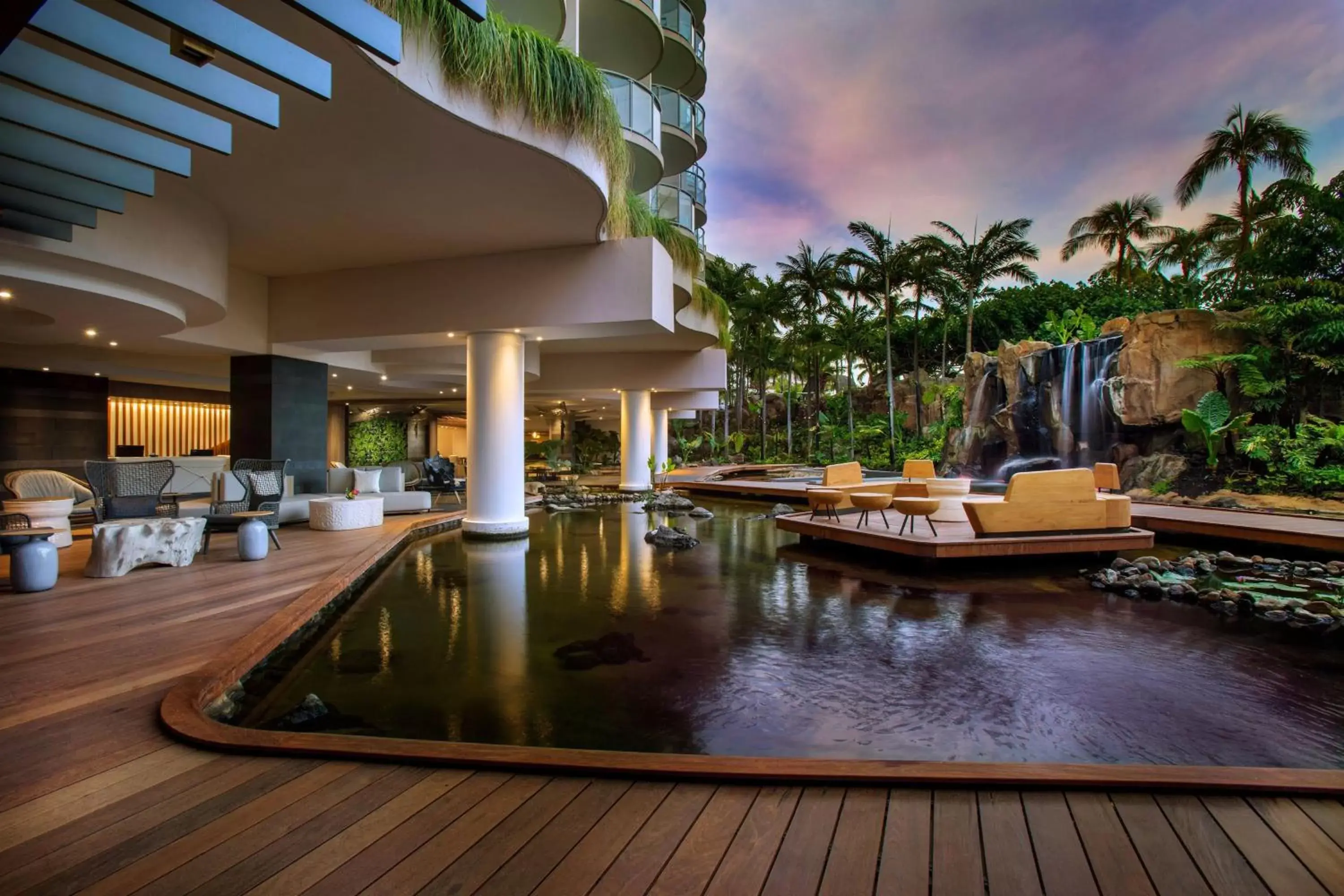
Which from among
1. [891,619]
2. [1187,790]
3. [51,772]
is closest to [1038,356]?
[891,619]

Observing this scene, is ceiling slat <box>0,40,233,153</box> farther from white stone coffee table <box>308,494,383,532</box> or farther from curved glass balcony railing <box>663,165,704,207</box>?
curved glass balcony railing <box>663,165,704,207</box>

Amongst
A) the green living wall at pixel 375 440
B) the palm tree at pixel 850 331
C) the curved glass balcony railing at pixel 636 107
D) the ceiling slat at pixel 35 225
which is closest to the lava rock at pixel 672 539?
the curved glass balcony railing at pixel 636 107

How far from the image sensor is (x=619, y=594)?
654 centimetres

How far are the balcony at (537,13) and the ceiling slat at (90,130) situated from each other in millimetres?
6808

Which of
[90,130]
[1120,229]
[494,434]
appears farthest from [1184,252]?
[90,130]

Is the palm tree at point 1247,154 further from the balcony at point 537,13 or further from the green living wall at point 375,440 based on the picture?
the green living wall at point 375,440

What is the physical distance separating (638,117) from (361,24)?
25.9ft

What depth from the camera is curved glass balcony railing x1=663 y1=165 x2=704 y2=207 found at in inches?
628

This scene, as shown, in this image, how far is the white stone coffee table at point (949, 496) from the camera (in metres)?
9.31

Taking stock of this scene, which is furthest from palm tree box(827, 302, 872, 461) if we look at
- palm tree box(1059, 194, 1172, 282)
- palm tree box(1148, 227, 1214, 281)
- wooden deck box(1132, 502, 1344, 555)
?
wooden deck box(1132, 502, 1344, 555)

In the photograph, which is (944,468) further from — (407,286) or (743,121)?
(743,121)

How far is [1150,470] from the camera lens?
1473 cm

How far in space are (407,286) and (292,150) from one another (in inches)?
144

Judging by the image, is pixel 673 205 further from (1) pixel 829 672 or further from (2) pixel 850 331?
(2) pixel 850 331
